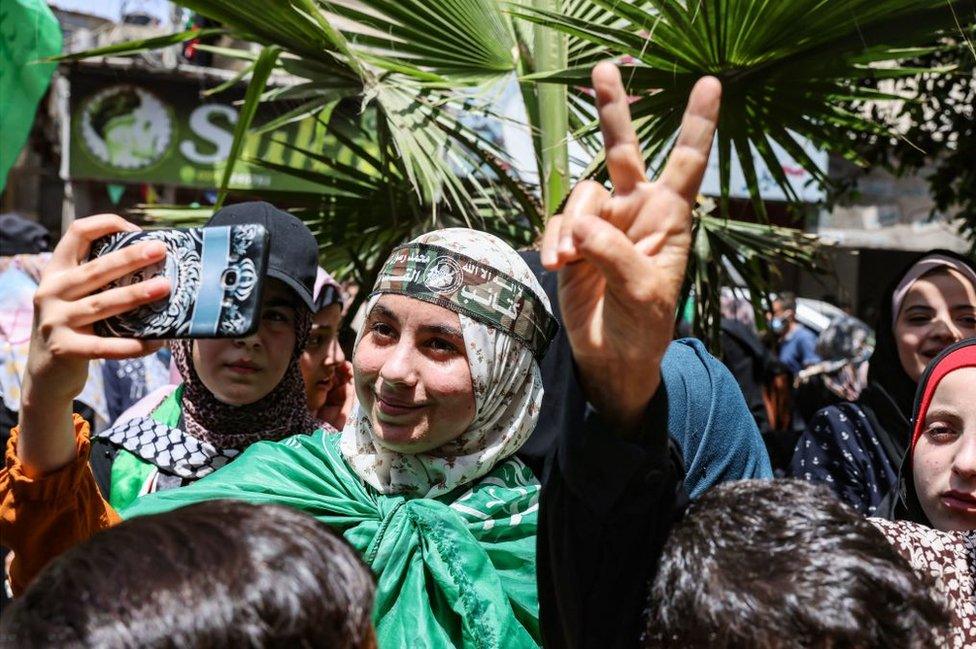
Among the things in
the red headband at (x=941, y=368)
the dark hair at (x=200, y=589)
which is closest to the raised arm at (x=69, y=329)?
the dark hair at (x=200, y=589)

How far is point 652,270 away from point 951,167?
4.38 meters

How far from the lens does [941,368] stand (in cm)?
196

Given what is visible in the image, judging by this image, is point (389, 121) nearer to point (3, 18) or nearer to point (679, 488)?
point (3, 18)

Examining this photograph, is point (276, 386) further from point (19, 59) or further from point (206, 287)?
point (19, 59)

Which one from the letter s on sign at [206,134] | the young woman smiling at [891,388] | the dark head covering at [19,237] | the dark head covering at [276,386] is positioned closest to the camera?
the dark head covering at [276,386]

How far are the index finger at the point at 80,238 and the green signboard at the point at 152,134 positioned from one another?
31.2 feet

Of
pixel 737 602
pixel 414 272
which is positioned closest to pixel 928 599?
pixel 737 602

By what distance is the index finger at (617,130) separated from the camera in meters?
1.08

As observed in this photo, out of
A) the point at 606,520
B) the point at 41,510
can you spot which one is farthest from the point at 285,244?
the point at 606,520

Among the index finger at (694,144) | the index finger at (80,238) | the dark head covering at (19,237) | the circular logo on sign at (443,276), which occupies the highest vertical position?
the index finger at (694,144)

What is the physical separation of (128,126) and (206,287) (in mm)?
10364

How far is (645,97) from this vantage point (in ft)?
9.29

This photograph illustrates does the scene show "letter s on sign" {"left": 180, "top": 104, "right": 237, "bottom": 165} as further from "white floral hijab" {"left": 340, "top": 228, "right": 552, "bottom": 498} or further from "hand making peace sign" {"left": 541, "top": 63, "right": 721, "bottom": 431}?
"hand making peace sign" {"left": 541, "top": 63, "right": 721, "bottom": 431}

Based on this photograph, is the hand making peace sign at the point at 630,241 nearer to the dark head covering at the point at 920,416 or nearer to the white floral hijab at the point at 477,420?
the white floral hijab at the point at 477,420
